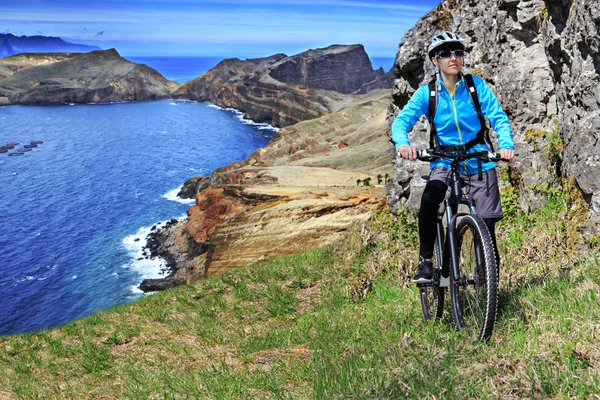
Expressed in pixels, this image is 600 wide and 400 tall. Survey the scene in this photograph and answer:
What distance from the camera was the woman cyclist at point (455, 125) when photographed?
5617mm

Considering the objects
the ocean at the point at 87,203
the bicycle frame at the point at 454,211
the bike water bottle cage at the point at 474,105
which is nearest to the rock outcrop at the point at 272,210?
the ocean at the point at 87,203

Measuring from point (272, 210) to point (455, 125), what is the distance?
3326 centimetres

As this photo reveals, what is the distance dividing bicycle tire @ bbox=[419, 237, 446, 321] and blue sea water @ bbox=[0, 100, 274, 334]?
4291cm

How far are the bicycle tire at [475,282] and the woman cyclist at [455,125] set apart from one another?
458 millimetres

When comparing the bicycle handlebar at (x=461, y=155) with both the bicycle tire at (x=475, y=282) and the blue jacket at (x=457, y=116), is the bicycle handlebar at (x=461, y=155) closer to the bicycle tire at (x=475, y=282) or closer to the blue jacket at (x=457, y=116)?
the blue jacket at (x=457, y=116)

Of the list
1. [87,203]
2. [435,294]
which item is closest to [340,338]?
[435,294]

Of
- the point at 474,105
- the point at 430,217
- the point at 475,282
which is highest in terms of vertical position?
the point at 474,105

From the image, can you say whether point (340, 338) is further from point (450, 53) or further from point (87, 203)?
point (87, 203)

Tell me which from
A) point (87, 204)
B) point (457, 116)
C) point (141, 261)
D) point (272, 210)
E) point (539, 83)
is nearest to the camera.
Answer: point (457, 116)

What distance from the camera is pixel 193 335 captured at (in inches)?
368

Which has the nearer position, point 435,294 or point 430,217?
point 430,217

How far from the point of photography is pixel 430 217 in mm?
5836

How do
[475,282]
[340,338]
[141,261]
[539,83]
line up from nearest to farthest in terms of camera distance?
1. [475,282]
2. [340,338]
3. [539,83]
4. [141,261]

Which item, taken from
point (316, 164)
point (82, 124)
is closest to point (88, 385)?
point (316, 164)
